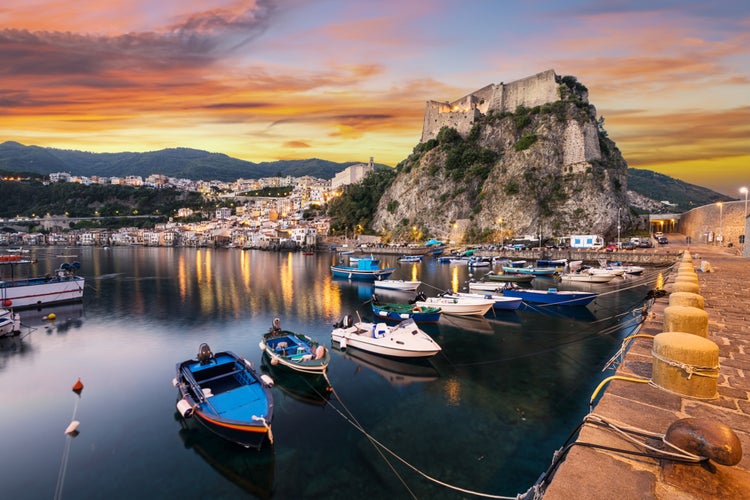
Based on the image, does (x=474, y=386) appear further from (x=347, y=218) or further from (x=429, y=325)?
(x=347, y=218)

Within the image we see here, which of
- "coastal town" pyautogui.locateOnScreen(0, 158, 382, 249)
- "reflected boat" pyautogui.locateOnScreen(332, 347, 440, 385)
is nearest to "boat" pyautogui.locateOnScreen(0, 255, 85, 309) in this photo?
"reflected boat" pyautogui.locateOnScreen(332, 347, 440, 385)

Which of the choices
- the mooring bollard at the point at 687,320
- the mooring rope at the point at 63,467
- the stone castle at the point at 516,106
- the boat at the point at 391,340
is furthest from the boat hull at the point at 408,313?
the stone castle at the point at 516,106

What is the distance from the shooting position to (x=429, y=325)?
2003 centimetres

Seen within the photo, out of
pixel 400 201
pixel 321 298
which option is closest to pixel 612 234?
pixel 400 201

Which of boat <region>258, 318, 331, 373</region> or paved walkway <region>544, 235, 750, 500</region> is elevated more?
paved walkway <region>544, 235, 750, 500</region>

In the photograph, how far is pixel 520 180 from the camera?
2571 inches

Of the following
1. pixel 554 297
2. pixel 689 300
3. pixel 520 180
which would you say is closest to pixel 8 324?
pixel 689 300

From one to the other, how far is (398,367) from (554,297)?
14.2 metres

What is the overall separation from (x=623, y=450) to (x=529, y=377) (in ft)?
35.0

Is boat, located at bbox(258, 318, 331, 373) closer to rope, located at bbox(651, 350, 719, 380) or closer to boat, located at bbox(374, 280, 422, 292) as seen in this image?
rope, located at bbox(651, 350, 719, 380)

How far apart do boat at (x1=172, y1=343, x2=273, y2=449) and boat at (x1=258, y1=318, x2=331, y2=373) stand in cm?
184

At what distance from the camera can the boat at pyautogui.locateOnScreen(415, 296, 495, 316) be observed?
21016 millimetres

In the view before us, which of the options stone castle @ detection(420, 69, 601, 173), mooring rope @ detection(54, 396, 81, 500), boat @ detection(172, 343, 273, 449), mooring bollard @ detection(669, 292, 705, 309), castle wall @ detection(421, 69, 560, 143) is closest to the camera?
mooring bollard @ detection(669, 292, 705, 309)

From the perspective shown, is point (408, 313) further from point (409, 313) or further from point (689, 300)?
point (689, 300)
